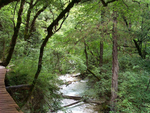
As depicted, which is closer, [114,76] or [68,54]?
[68,54]

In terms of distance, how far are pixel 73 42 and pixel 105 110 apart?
554cm

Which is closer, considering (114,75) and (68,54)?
(68,54)

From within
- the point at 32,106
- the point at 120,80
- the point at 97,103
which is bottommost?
the point at 97,103

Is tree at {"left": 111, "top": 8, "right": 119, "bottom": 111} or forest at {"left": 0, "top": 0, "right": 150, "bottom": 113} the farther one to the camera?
tree at {"left": 111, "top": 8, "right": 119, "bottom": 111}

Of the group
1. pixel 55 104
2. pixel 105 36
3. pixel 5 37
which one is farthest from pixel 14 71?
pixel 105 36

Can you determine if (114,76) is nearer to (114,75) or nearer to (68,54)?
(114,75)

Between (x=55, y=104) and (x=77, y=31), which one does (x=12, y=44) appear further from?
(x=77, y=31)

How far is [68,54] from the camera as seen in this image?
25.8ft

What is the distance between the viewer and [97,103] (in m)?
10.4

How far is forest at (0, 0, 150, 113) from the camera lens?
5.48 metres

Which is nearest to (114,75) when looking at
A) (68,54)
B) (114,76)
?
(114,76)

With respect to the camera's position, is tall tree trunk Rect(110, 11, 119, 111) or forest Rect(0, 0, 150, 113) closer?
forest Rect(0, 0, 150, 113)

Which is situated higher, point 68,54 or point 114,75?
point 68,54

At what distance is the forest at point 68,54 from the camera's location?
18.0 ft
